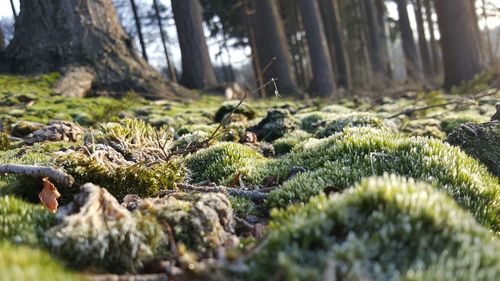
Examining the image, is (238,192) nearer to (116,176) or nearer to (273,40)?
(116,176)

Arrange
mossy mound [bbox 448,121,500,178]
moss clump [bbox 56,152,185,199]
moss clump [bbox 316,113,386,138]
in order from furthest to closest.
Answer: moss clump [bbox 316,113,386,138] → mossy mound [bbox 448,121,500,178] → moss clump [bbox 56,152,185,199]

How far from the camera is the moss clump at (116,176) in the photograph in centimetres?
404

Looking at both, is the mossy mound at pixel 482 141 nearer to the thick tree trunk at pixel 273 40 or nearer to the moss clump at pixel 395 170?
the moss clump at pixel 395 170

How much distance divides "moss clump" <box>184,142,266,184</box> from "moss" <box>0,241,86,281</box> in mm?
2985

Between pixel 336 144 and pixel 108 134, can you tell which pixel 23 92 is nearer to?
pixel 108 134

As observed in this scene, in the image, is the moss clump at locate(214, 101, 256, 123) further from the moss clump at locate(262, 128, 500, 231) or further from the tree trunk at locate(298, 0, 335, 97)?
the tree trunk at locate(298, 0, 335, 97)

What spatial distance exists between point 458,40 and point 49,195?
18.7 m

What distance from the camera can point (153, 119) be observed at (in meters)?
10.9

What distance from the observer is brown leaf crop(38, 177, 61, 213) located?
354 centimetres

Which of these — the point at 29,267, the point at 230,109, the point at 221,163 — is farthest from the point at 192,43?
the point at 29,267

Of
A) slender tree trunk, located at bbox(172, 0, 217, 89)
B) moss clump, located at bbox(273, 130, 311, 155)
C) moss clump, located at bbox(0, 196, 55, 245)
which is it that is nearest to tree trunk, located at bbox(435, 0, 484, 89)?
slender tree trunk, located at bbox(172, 0, 217, 89)

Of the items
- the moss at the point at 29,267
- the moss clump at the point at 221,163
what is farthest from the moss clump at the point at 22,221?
the moss clump at the point at 221,163

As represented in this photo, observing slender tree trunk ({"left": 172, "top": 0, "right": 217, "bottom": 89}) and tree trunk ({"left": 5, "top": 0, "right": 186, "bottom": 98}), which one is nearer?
tree trunk ({"left": 5, "top": 0, "right": 186, "bottom": 98})

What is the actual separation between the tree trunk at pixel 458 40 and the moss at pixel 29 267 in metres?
19.6
